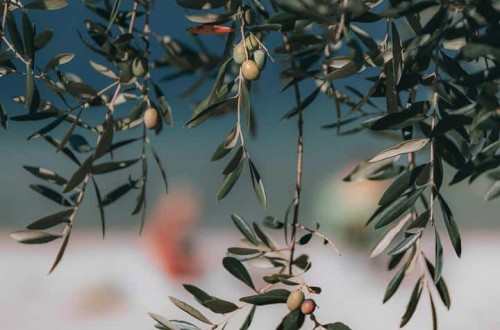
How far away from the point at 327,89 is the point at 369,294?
228 centimetres

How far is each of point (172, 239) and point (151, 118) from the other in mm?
2259

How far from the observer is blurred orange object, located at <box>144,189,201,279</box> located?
9.62ft

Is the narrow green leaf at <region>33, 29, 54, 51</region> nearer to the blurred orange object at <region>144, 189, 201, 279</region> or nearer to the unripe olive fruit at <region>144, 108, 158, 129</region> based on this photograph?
the unripe olive fruit at <region>144, 108, 158, 129</region>

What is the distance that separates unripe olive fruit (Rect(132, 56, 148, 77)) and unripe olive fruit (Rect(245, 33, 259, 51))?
0.34 ft

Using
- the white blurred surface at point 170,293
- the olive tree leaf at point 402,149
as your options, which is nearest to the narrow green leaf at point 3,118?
the olive tree leaf at point 402,149

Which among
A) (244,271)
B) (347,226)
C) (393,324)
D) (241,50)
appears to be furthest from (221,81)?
(393,324)

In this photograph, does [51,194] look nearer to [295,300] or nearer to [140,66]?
[140,66]

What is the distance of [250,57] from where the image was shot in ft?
1.91

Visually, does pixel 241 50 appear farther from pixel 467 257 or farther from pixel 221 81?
pixel 467 257

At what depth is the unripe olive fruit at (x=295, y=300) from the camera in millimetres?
593

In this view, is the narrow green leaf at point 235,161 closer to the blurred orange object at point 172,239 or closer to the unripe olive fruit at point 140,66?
the unripe olive fruit at point 140,66

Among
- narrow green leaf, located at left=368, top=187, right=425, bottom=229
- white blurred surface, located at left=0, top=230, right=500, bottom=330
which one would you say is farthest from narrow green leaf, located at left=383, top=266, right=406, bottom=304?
white blurred surface, located at left=0, top=230, right=500, bottom=330

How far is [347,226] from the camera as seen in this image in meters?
2.56

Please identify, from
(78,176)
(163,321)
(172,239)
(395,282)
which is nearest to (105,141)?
(78,176)
